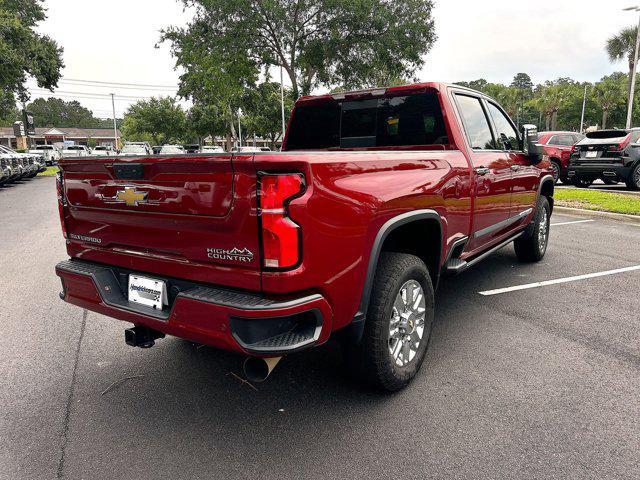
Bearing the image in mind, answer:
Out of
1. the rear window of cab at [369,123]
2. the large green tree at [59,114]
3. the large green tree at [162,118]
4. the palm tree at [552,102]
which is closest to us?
the rear window of cab at [369,123]

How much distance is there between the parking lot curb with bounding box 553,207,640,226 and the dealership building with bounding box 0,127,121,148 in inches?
3923

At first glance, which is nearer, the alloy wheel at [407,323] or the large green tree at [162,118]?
the alloy wheel at [407,323]

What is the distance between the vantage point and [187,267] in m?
2.41

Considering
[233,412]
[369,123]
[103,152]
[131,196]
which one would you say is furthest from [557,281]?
[103,152]

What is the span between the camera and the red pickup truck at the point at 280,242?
6.96 feet

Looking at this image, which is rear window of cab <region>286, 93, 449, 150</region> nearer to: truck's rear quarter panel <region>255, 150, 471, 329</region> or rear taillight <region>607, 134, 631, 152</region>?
truck's rear quarter panel <region>255, 150, 471, 329</region>

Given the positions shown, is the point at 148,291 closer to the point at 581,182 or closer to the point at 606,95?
the point at 581,182

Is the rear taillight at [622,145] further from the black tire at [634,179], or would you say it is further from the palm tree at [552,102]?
the palm tree at [552,102]

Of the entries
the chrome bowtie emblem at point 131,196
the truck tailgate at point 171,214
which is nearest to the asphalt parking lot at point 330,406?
the truck tailgate at point 171,214

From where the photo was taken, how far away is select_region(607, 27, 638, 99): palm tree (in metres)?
39.2

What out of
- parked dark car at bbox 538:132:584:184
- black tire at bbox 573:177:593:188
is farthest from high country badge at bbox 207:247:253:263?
parked dark car at bbox 538:132:584:184

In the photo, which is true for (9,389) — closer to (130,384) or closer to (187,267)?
(130,384)

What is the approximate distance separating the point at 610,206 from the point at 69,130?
12772cm

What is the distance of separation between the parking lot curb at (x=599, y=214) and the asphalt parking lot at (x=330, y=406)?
17.0ft
